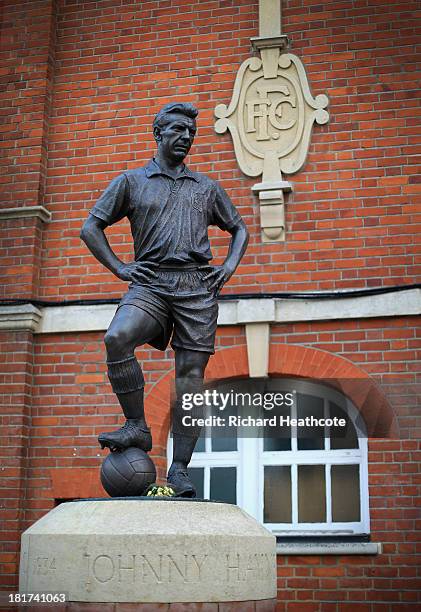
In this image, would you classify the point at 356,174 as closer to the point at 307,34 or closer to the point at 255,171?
the point at 255,171

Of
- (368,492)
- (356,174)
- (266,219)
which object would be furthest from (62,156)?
(368,492)

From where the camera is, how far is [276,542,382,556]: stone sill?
6331 mm

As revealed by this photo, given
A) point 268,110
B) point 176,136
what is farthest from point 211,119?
point 176,136

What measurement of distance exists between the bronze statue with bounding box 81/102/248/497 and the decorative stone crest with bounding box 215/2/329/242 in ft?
9.48

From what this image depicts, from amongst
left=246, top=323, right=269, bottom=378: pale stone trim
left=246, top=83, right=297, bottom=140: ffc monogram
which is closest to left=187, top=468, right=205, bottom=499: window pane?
left=246, top=323, right=269, bottom=378: pale stone trim

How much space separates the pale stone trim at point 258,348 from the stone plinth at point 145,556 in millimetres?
3354

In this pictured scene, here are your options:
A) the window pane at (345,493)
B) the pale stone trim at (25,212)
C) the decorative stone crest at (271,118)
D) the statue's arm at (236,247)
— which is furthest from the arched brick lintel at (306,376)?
the statue's arm at (236,247)

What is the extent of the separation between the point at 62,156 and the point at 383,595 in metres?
4.72

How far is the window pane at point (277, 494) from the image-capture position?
6895 mm

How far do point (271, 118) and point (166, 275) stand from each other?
12.3 feet

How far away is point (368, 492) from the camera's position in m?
6.56

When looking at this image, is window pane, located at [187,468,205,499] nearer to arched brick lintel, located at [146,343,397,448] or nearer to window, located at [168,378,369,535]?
window, located at [168,378,369,535]

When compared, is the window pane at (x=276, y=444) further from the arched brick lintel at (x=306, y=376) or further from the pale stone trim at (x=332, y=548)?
the pale stone trim at (x=332, y=548)

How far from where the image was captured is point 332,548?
21.0 ft
